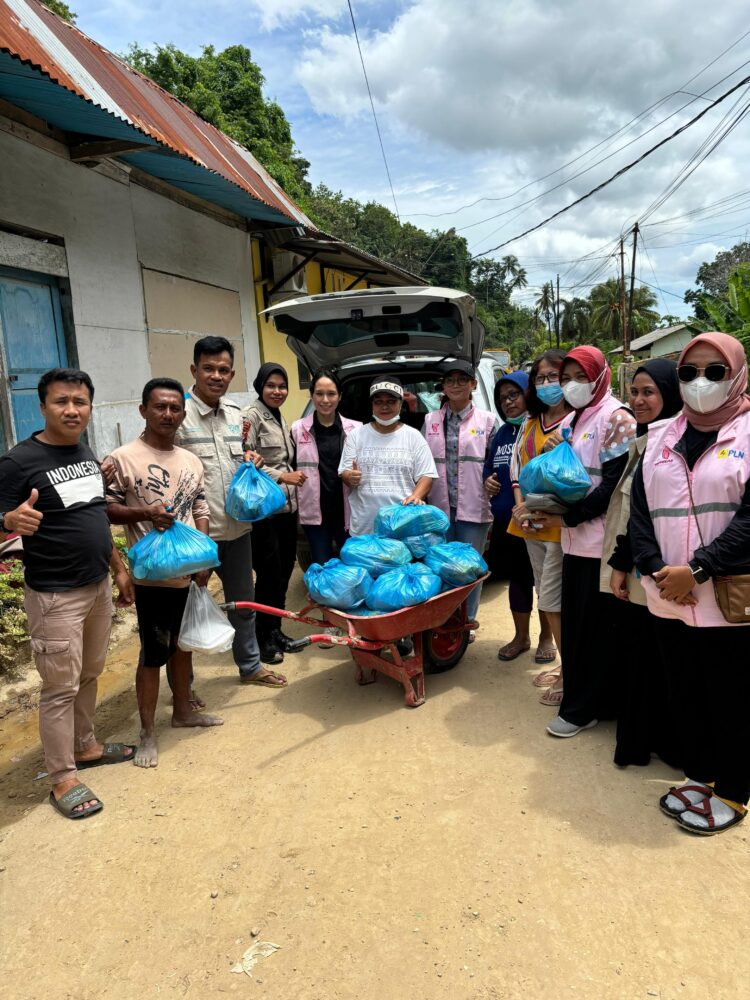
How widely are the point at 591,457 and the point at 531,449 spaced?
1.79 feet

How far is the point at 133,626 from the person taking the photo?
507 centimetres

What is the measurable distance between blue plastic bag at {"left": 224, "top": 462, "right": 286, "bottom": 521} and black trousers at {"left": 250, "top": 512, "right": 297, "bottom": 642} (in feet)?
2.10

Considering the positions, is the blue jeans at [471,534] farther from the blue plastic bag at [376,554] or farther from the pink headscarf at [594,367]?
the pink headscarf at [594,367]

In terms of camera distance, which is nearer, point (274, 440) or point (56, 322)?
point (274, 440)

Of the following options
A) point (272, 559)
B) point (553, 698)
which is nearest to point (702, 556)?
point (553, 698)

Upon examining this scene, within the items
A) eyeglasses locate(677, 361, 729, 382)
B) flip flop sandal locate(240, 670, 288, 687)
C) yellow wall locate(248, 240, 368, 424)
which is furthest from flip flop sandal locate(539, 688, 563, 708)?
yellow wall locate(248, 240, 368, 424)

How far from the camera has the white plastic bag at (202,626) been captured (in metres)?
3.09

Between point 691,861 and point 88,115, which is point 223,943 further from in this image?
point 88,115

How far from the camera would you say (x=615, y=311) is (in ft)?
159

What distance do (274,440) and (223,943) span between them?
2.87 meters

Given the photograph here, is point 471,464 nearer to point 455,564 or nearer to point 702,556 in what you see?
point 455,564

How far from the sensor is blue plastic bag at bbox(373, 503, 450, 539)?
3.72 meters

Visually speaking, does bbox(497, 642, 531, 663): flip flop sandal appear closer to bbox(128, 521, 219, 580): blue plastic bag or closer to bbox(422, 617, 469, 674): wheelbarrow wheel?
bbox(422, 617, 469, 674): wheelbarrow wheel

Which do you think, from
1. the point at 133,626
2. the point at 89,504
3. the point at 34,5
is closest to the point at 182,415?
the point at 89,504
